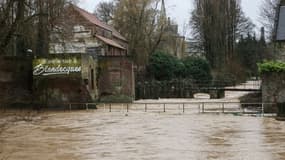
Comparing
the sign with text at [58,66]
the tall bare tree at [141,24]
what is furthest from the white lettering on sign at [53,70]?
the tall bare tree at [141,24]

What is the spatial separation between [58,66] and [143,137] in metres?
22.2

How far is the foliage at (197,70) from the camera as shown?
226ft

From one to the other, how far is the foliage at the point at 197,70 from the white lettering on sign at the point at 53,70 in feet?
85.8

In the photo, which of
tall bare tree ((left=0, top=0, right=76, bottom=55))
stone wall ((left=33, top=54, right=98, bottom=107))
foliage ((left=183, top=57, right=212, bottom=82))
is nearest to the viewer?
tall bare tree ((left=0, top=0, right=76, bottom=55))

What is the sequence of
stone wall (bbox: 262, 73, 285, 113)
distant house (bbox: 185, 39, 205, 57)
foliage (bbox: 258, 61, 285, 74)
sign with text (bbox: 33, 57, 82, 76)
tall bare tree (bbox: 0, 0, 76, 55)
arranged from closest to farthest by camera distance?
tall bare tree (bbox: 0, 0, 76, 55) → foliage (bbox: 258, 61, 285, 74) → stone wall (bbox: 262, 73, 285, 113) → sign with text (bbox: 33, 57, 82, 76) → distant house (bbox: 185, 39, 205, 57)

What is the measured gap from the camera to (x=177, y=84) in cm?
6084

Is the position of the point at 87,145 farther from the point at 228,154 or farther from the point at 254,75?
the point at 254,75

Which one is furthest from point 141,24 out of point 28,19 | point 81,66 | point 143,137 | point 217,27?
point 143,137

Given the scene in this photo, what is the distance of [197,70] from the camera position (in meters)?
68.9

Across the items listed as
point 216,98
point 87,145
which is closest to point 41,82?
point 216,98

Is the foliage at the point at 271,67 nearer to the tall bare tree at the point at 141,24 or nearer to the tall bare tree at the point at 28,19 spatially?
the tall bare tree at the point at 28,19

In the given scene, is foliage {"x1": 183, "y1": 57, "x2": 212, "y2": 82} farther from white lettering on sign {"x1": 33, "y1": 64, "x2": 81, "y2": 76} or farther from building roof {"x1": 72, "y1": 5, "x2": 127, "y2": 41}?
white lettering on sign {"x1": 33, "y1": 64, "x2": 81, "y2": 76}

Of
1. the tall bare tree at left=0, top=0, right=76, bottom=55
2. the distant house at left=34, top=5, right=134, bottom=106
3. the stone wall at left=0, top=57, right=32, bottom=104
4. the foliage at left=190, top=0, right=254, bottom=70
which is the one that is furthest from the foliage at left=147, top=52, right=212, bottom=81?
the tall bare tree at left=0, top=0, right=76, bottom=55

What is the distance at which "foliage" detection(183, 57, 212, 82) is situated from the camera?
68.9 meters
